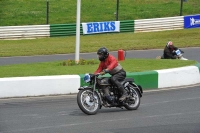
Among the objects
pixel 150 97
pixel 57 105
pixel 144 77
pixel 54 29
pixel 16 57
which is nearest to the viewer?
pixel 57 105

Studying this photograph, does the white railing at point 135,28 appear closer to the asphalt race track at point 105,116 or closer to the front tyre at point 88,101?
the asphalt race track at point 105,116

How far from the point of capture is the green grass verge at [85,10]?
38250mm

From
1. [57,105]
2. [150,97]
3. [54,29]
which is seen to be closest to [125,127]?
[57,105]

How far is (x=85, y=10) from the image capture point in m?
40.7

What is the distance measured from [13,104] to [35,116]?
70.2 inches

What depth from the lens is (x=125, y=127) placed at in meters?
10.9

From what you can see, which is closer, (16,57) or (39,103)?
(39,103)

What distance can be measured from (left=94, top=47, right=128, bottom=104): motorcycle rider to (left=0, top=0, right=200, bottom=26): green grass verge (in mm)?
24419

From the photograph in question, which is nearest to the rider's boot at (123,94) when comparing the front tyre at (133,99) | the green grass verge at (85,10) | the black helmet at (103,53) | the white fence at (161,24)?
the front tyre at (133,99)

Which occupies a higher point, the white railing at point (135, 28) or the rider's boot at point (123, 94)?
the white railing at point (135, 28)

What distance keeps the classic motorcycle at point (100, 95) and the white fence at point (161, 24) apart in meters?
23.1

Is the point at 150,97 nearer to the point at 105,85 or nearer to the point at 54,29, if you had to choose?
the point at 105,85

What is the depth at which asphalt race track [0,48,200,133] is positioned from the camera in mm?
10722

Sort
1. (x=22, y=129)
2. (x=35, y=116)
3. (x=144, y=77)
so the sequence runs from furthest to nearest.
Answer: (x=144, y=77) < (x=35, y=116) < (x=22, y=129)
